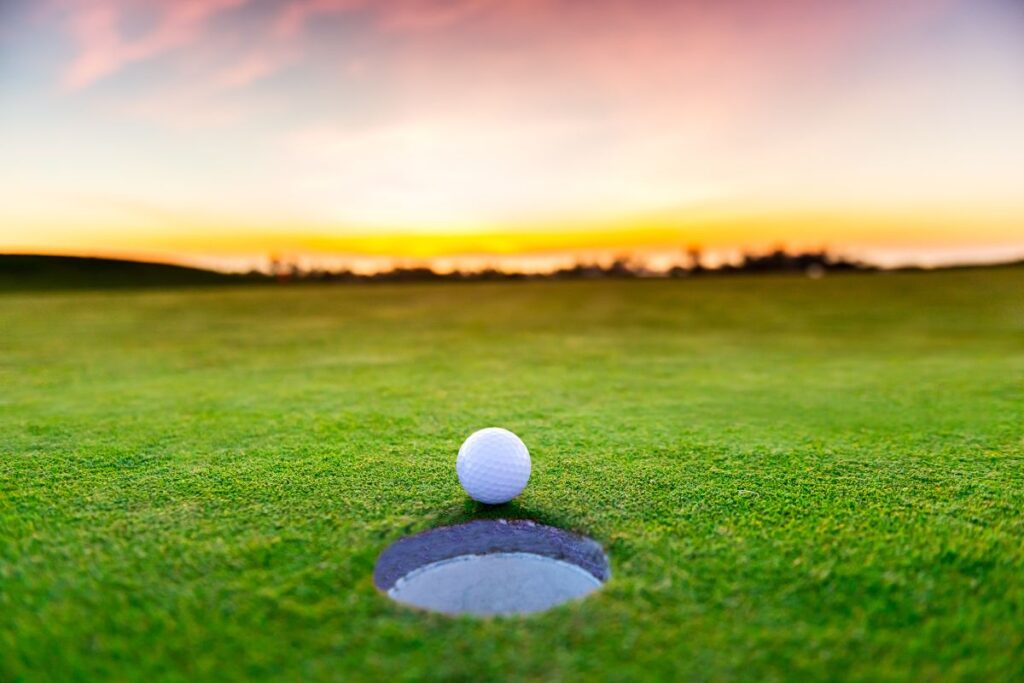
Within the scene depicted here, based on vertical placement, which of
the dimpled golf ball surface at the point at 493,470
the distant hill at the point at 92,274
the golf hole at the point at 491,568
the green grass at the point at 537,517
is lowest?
the golf hole at the point at 491,568

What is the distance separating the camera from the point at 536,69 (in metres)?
11.4

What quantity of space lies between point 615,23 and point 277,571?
35.5 feet

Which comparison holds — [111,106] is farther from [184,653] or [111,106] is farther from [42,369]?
[184,653]

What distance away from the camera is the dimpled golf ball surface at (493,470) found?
287 centimetres

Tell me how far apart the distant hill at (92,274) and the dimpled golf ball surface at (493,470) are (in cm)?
3534

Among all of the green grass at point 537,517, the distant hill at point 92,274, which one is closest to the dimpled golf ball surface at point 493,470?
the green grass at point 537,517

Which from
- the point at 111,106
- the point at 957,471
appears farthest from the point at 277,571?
the point at 111,106

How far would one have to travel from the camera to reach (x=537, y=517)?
2836mm

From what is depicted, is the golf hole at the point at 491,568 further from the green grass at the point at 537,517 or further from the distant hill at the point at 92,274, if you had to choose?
the distant hill at the point at 92,274

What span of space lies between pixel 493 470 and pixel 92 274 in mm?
42395

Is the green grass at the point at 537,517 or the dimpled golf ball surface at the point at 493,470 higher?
the dimpled golf ball surface at the point at 493,470

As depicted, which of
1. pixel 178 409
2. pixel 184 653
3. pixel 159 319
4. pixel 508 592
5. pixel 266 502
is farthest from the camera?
pixel 159 319

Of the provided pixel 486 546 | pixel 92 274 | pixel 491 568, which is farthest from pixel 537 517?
pixel 92 274

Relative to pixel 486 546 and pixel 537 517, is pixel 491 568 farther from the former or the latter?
pixel 537 517
